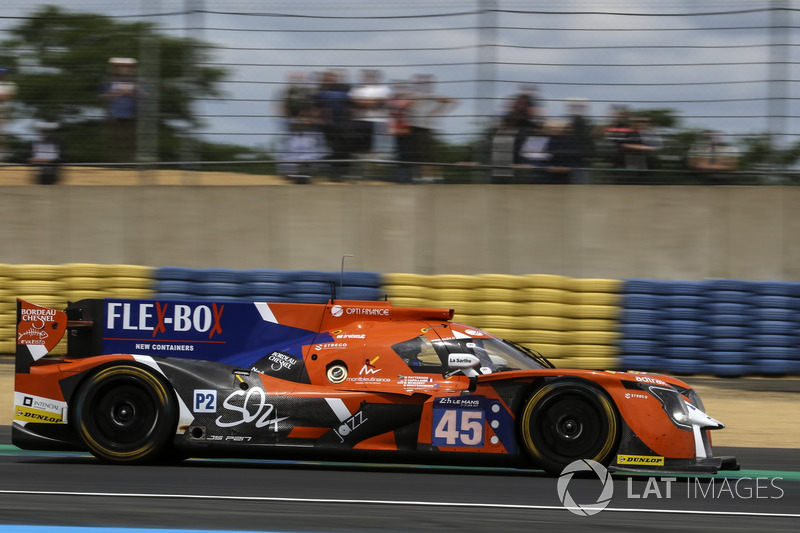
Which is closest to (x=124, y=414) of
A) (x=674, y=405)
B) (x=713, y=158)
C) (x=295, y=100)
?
(x=674, y=405)

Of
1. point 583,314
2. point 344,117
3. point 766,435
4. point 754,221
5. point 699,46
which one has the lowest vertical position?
point 766,435

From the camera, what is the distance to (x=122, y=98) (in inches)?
534

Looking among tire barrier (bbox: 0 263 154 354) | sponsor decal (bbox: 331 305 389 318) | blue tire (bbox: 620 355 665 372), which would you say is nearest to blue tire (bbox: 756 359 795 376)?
blue tire (bbox: 620 355 665 372)

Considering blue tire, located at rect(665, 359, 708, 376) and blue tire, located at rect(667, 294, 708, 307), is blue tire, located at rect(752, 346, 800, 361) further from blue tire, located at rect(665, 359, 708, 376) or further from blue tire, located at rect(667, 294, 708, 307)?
blue tire, located at rect(667, 294, 708, 307)

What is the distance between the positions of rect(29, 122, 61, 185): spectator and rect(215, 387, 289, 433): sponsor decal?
8521 mm

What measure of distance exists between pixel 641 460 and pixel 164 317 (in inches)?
139

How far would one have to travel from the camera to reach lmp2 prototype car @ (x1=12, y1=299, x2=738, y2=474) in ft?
20.8

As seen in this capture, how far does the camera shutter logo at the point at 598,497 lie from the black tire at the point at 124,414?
271 cm

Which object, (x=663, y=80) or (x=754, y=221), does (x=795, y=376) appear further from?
(x=663, y=80)

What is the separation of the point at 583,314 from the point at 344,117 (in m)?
4.17

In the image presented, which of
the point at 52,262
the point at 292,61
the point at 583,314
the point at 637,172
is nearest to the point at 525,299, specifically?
the point at 583,314

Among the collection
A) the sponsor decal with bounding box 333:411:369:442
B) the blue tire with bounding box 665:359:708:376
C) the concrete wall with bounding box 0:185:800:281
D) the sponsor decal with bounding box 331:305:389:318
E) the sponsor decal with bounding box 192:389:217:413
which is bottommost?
the blue tire with bounding box 665:359:708:376

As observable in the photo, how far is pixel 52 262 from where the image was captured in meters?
14.3

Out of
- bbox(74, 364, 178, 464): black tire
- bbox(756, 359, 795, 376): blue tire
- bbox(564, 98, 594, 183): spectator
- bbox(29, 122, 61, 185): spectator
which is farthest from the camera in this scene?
bbox(29, 122, 61, 185): spectator
